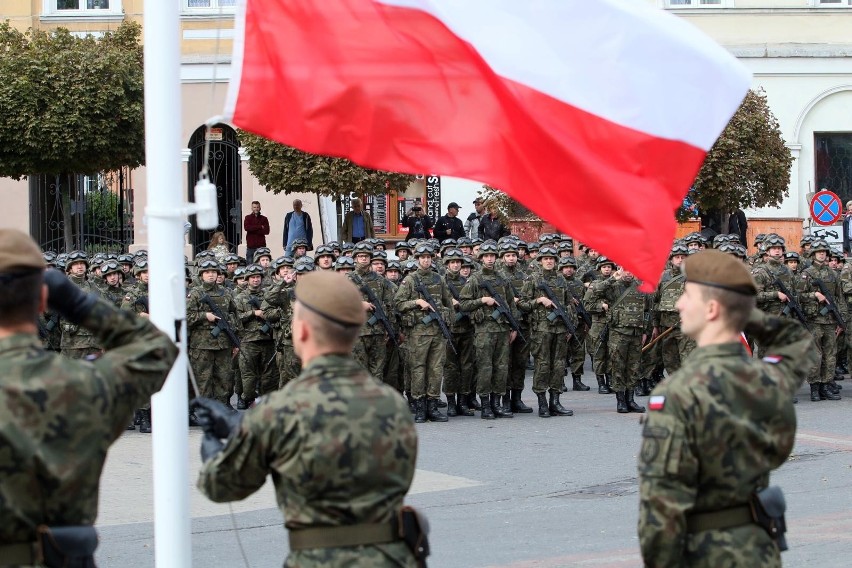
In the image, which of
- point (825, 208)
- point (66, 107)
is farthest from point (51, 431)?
point (825, 208)

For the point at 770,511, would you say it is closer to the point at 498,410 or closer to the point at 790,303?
the point at 498,410

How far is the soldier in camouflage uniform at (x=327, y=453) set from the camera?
413 cm

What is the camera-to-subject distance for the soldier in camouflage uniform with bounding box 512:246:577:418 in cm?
1591

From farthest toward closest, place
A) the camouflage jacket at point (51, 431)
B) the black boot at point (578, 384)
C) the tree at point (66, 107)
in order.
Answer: the tree at point (66, 107) < the black boot at point (578, 384) < the camouflage jacket at point (51, 431)

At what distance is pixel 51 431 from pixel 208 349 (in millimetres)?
11875

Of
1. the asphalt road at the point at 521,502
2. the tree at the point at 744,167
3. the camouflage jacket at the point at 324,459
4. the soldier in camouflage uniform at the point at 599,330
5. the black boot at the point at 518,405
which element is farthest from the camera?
the tree at the point at 744,167

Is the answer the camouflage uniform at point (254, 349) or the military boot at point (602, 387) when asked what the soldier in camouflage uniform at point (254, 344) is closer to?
the camouflage uniform at point (254, 349)

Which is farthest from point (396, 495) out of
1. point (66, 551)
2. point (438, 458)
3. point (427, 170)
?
point (438, 458)

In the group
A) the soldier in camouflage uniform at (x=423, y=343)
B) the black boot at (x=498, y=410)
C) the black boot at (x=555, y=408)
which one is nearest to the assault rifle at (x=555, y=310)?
the black boot at (x=555, y=408)

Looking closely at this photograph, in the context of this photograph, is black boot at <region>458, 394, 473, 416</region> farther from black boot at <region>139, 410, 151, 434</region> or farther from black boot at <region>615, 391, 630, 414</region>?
black boot at <region>139, 410, 151, 434</region>

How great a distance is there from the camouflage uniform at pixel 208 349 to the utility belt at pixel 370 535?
11.6 metres

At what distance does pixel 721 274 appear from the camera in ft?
15.2

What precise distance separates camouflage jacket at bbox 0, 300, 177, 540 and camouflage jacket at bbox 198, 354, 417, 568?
14.4 inches

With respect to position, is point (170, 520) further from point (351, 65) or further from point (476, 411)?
point (476, 411)
